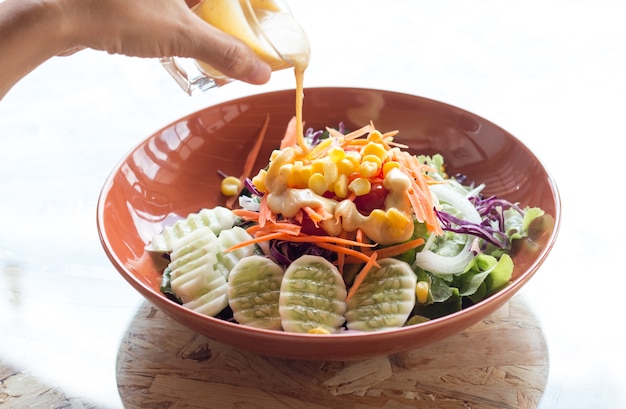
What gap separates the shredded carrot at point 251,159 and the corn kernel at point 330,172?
0.65m

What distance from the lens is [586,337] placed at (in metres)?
2.05

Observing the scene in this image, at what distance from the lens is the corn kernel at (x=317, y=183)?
6.81 feet

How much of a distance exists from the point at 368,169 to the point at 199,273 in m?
0.58

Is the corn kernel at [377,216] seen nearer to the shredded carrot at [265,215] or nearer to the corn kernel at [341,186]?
the corn kernel at [341,186]

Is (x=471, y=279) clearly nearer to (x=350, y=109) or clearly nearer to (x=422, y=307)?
(x=422, y=307)

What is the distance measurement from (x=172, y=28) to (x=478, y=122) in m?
1.26

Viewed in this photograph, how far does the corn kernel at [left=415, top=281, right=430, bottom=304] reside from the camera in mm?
1975

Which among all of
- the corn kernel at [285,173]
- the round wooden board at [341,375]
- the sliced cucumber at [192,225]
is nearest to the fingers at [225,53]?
the corn kernel at [285,173]

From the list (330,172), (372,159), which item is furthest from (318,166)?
(372,159)

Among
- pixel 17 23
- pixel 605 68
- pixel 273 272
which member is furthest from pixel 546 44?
pixel 17 23

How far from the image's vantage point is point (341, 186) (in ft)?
6.79

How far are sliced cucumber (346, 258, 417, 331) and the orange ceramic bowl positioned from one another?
31cm

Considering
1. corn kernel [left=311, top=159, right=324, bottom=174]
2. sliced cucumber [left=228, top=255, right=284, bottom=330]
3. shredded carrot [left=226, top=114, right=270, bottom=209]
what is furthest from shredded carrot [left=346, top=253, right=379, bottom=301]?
shredded carrot [left=226, top=114, right=270, bottom=209]

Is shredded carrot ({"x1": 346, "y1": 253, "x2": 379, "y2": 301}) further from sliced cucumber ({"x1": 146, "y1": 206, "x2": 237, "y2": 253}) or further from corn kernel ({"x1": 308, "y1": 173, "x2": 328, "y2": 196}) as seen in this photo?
sliced cucumber ({"x1": 146, "y1": 206, "x2": 237, "y2": 253})
